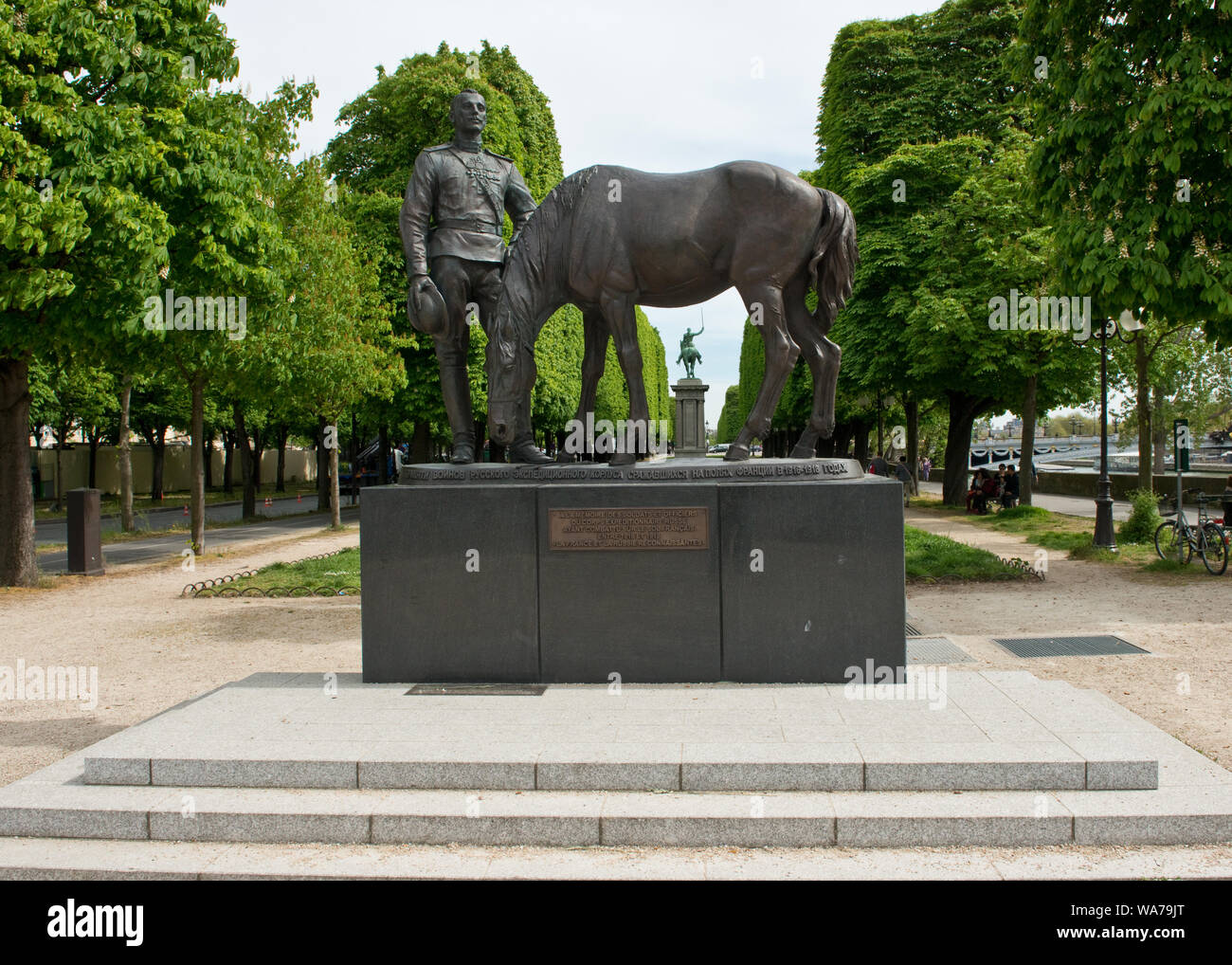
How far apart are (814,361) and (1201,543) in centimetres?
1078

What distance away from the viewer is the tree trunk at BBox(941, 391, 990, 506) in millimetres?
31703

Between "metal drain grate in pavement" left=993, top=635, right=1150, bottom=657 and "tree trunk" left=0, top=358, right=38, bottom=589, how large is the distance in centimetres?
1463

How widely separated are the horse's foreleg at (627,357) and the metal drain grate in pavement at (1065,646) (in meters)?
5.03

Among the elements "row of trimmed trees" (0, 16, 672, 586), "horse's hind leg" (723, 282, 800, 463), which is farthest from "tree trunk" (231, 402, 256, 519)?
"horse's hind leg" (723, 282, 800, 463)

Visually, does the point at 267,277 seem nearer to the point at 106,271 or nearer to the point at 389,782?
the point at 106,271

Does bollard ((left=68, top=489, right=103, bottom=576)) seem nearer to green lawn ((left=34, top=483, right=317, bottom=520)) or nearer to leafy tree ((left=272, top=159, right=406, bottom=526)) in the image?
leafy tree ((left=272, top=159, right=406, bottom=526))

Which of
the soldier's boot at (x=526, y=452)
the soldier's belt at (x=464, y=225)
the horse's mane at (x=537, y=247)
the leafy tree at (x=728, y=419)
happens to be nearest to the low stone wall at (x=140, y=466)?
the soldier's belt at (x=464, y=225)

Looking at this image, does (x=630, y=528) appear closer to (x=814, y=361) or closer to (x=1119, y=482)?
(x=814, y=361)

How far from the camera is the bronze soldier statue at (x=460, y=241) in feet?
25.6

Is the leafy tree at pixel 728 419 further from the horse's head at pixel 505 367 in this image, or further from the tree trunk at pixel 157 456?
the horse's head at pixel 505 367

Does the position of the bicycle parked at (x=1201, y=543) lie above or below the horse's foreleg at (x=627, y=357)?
below

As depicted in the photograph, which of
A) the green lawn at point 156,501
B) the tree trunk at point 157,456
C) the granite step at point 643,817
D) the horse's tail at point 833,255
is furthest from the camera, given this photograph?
the tree trunk at point 157,456

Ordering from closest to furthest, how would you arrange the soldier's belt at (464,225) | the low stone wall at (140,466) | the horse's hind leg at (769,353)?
the horse's hind leg at (769,353)
the soldier's belt at (464,225)
the low stone wall at (140,466)

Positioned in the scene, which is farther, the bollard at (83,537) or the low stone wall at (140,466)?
the low stone wall at (140,466)
